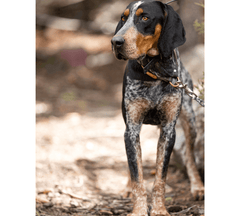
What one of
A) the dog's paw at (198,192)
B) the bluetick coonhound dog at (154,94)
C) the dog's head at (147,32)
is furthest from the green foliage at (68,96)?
the dog's head at (147,32)

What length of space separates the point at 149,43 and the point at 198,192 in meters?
1.72

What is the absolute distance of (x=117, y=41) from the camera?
1.65m

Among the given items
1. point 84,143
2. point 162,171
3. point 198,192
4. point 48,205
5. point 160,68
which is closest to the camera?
point 160,68

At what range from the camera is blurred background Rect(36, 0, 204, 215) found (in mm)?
3113

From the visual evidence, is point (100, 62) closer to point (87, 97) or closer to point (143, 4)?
point (87, 97)

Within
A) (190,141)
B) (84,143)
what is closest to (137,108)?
(190,141)

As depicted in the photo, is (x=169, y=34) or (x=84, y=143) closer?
(x=169, y=34)

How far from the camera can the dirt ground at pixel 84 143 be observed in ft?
8.75

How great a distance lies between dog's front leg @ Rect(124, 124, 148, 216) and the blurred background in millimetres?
520

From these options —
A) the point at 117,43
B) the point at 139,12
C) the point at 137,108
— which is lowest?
the point at 137,108

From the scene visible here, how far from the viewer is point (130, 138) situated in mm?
2045

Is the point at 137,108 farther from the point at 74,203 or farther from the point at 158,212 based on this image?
the point at 74,203

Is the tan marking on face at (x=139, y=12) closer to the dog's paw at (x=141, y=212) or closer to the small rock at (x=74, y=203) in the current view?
the dog's paw at (x=141, y=212)

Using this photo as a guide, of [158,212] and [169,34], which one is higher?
[169,34]
